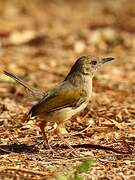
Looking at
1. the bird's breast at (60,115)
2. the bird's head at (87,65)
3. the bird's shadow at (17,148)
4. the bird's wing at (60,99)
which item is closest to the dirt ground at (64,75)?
the bird's shadow at (17,148)

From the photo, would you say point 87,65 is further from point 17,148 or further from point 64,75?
point 64,75

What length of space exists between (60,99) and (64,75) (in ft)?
12.1

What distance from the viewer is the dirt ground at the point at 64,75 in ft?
19.5

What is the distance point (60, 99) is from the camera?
640 centimetres

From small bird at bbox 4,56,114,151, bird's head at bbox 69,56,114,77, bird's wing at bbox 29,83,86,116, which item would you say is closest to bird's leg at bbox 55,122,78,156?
small bird at bbox 4,56,114,151

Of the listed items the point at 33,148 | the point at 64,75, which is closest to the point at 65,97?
the point at 33,148

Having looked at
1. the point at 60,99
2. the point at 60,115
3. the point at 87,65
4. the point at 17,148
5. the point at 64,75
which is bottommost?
the point at 17,148

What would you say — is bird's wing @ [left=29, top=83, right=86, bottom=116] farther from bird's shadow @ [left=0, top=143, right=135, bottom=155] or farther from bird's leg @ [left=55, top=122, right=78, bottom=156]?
bird's shadow @ [left=0, top=143, right=135, bottom=155]

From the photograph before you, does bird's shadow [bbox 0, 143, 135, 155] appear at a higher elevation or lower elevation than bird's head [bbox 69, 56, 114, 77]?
lower

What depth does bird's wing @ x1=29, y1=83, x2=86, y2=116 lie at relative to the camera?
625 cm

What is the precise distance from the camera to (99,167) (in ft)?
18.9

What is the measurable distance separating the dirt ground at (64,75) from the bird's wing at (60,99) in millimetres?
Answer: 412

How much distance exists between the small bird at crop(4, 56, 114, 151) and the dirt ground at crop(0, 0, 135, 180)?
1.04 feet

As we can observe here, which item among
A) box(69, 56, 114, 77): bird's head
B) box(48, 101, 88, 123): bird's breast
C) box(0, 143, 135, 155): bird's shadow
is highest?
box(69, 56, 114, 77): bird's head
